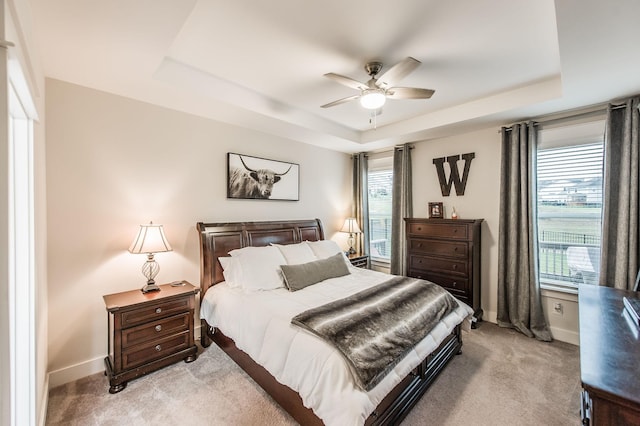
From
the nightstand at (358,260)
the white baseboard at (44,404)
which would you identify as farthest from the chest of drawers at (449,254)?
the white baseboard at (44,404)

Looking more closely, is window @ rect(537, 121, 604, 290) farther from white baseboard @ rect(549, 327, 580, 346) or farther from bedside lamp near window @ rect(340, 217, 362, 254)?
bedside lamp near window @ rect(340, 217, 362, 254)

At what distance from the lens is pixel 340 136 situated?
155 inches

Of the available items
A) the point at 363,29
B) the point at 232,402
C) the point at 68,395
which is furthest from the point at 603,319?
the point at 68,395

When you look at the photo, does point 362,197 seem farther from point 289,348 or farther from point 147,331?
point 147,331

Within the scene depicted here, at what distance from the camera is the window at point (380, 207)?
467 cm

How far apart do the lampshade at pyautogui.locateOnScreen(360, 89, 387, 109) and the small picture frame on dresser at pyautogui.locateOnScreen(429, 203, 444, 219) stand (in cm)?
219

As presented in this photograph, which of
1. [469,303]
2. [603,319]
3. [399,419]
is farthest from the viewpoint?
[469,303]

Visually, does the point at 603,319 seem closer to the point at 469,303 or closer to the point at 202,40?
the point at 469,303

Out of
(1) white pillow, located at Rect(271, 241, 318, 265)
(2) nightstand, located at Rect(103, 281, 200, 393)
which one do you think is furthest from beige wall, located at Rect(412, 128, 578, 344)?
(2) nightstand, located at Rect(103, 281, 200, 393)

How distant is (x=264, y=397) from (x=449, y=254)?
2.71 metres

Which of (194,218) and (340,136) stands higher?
(340,136)

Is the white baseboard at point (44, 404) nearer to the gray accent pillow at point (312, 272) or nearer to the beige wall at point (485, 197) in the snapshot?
the gray accent pillow at point (312, 272)

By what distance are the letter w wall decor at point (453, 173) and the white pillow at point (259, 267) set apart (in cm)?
255

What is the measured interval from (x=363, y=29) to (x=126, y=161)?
2378 mm
